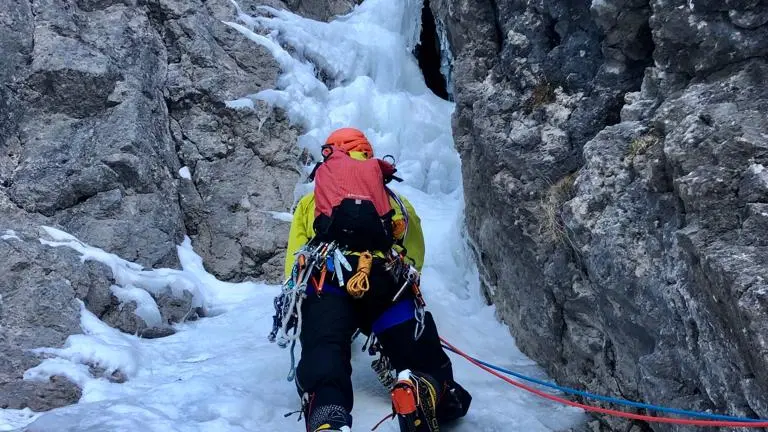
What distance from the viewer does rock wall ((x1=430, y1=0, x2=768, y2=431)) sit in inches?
95.3

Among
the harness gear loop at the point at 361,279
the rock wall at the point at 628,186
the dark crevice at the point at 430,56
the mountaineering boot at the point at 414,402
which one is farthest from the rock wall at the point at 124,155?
the dark crevice at the point at 430,56

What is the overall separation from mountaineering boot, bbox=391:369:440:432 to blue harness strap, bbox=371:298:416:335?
0.39 m

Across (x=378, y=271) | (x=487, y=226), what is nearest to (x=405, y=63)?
(x=487, y=226)

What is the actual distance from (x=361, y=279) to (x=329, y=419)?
2.52ft

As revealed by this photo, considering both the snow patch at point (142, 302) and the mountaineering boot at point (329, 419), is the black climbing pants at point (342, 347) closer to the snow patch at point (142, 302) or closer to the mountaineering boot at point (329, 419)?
the mountaineering boot at point (329, 419)

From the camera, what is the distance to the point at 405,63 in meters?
11.5

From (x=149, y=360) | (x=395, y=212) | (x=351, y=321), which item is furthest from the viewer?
(x=149, y=360)

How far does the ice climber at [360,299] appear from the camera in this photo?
2893mm

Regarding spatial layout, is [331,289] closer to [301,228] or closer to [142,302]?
[301,228]

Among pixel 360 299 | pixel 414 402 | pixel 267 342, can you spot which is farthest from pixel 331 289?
pixel 267 342

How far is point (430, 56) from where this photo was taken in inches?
483

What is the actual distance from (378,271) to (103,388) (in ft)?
6.25

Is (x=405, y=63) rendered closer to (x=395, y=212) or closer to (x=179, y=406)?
(x=395, y=212)

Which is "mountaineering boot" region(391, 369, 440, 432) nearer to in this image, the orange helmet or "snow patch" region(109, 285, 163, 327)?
the orange helmet
